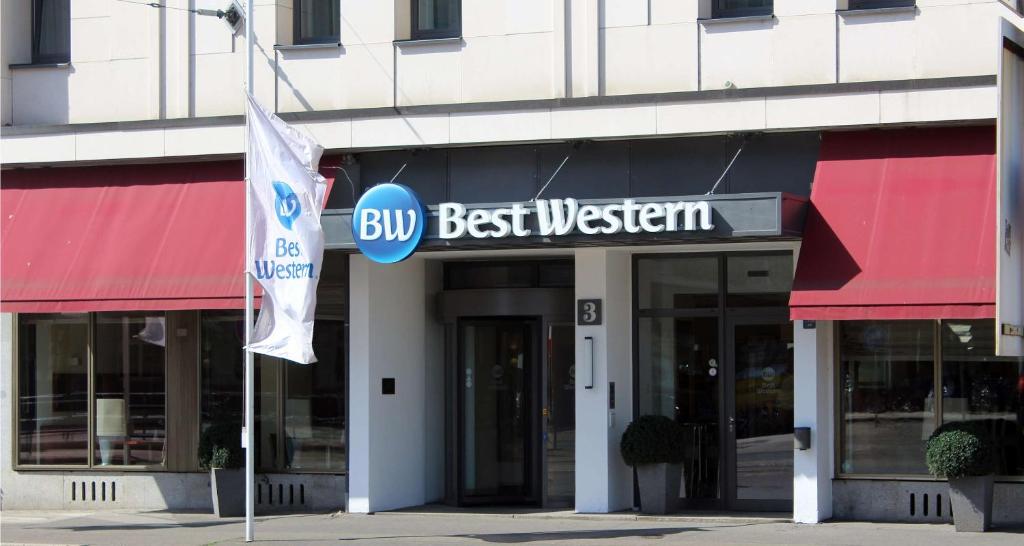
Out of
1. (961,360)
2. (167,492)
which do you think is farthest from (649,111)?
(167,492)

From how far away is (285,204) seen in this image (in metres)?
15.5

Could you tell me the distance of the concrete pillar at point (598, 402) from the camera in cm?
1780

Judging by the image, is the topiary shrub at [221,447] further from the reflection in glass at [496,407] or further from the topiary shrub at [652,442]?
the topiary shrub at [652,442]

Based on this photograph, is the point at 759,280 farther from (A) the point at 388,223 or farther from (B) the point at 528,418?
(A) the point at 388,223

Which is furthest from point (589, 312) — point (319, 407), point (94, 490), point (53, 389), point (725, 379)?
point (53, 389)

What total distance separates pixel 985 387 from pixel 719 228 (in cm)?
360

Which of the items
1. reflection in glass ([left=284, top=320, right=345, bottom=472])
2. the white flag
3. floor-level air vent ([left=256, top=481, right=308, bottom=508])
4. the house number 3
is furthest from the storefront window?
the white flag

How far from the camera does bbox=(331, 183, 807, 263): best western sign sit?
52.2ft

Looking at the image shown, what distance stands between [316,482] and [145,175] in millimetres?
4615

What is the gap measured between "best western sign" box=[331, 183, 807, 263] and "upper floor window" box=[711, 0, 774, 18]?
8.06 ft

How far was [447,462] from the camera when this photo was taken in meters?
20.0

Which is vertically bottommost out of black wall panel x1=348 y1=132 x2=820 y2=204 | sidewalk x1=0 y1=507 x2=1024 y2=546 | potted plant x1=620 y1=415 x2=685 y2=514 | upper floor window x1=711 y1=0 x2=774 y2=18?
sidewalk x1=0 y1=507 x2=1024 y2=546

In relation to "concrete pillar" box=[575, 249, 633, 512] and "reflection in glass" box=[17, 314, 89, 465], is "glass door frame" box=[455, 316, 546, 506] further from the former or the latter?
"reflection in glass" box=[17, 314, 89, 465]

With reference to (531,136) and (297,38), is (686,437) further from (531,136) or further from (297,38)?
(297,38)
